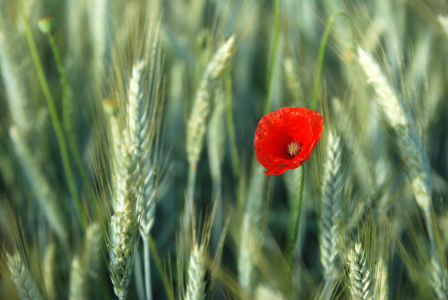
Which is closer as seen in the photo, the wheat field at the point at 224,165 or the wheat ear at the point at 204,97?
the wheat field at the point at 224,165

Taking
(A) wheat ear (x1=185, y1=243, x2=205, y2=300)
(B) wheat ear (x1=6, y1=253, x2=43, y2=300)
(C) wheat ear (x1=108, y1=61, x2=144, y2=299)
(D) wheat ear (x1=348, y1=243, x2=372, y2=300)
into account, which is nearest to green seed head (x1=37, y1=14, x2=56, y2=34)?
(C) wheat ear (x1=108, y1=61, x2=144, y2=299)

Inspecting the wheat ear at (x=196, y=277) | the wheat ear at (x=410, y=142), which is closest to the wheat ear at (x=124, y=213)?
the wheat ear at (x=196, y=277)

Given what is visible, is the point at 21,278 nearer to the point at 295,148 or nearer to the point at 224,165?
the point at 295,148

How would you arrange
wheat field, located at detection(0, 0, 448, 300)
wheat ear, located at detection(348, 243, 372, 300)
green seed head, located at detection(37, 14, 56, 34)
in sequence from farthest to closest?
green seed head, located at detection(37, 14, 56, 34), wheat field, located at detection(0, 0, 448, 300), wheat ear, located at detection(348, 243, 372, 300)

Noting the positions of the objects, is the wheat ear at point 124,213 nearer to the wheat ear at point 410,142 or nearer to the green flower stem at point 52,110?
the green flower stem at point 52,110

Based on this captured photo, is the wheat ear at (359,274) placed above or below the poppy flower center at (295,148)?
below

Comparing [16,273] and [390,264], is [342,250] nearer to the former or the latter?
[390,264]

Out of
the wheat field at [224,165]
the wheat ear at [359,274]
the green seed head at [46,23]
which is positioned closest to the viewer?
the wheat ear at [359,274]

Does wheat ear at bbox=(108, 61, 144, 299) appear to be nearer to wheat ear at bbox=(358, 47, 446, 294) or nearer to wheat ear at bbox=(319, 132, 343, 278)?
wheat ear at bbox=(319, 132, 343, 278)
